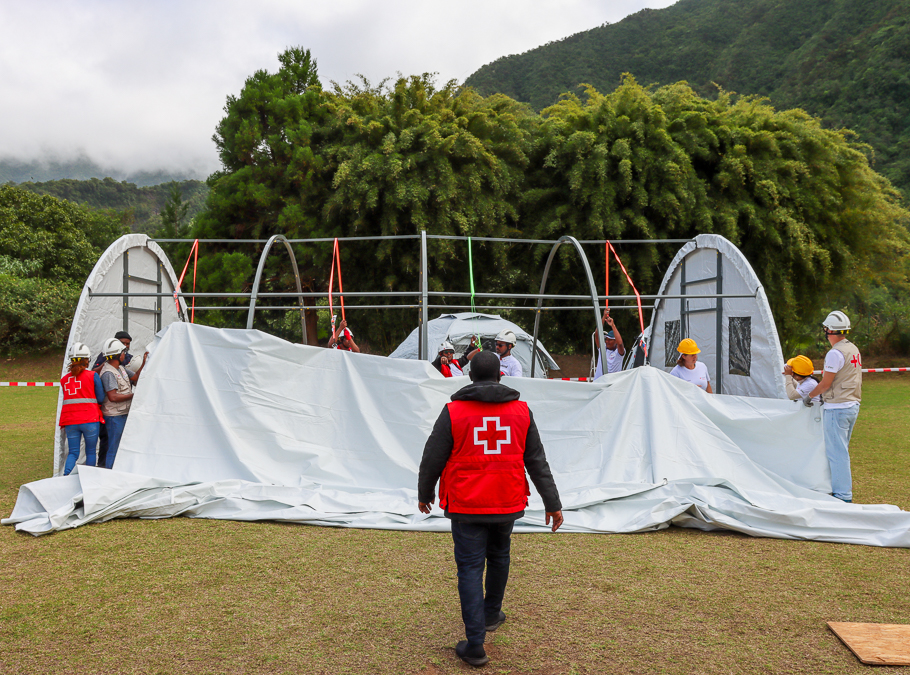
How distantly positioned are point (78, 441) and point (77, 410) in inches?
12.2

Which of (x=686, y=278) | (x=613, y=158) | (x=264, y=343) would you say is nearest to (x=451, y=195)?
(x=613, y=158)

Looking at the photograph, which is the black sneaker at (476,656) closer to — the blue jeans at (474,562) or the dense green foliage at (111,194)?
the blue jeans at (474,562)

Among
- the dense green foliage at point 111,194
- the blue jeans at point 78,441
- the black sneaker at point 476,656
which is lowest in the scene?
the black sneaker at point 476,656

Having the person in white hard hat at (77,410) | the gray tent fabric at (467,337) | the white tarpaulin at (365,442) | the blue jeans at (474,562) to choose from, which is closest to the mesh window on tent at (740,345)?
the white tarpaulin at (365,442)

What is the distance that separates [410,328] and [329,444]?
1025cm

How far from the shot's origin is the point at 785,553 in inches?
188

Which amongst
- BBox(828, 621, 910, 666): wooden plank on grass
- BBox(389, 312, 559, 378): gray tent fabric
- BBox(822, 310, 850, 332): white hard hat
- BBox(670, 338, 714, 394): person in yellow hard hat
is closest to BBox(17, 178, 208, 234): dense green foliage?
BBox(389, 312, 559, 378): gray tent fabric

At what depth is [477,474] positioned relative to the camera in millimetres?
3152

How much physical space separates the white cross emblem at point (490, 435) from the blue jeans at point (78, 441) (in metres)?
4.88

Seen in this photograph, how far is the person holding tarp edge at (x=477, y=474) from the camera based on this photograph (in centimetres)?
313

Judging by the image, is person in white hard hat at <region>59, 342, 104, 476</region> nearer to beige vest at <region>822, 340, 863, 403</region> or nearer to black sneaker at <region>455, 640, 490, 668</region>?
black sneaker at <region>455, 640, 490, 668</region>

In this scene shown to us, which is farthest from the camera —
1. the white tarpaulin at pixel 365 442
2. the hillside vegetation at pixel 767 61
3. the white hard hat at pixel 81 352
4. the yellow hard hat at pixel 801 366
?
the hillside vegetation at pixel 767 61

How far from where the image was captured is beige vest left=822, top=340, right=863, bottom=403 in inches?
235

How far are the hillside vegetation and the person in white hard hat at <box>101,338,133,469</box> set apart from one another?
1028 inches
